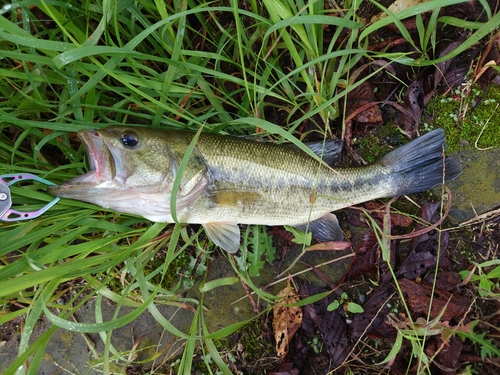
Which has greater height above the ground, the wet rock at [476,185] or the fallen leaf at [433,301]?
the wet rock at [476,185]

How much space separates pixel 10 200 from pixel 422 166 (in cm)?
318

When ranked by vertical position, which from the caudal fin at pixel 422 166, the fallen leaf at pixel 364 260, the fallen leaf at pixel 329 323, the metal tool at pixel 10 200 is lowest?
the fallen leaf at pixel 329 323

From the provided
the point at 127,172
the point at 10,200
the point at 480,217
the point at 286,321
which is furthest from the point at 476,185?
the point at 10,200

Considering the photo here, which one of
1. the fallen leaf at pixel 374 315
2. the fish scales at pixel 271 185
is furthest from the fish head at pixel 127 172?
the fallen leaf at pixel 374 315

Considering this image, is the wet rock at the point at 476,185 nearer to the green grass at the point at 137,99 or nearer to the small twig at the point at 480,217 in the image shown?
the small twig at the point at 480,217

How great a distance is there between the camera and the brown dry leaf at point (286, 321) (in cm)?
314

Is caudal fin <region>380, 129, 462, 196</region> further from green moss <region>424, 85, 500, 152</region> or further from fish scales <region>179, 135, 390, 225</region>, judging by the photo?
green moss <region>424, 85, 500, 152</region>

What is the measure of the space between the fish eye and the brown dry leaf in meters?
1.72

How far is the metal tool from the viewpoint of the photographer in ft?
8.84

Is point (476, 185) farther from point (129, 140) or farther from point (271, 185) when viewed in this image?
point (129, 140)

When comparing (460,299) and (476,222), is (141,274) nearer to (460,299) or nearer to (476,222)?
(460,299)

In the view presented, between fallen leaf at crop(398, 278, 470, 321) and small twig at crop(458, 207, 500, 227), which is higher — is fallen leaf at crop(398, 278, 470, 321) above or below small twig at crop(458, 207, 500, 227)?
below

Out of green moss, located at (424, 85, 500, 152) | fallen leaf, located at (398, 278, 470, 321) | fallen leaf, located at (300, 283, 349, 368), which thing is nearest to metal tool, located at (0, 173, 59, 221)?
fallen leaf, located at (300, 283, 349, 368)

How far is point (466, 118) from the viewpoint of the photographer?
3078 mm
